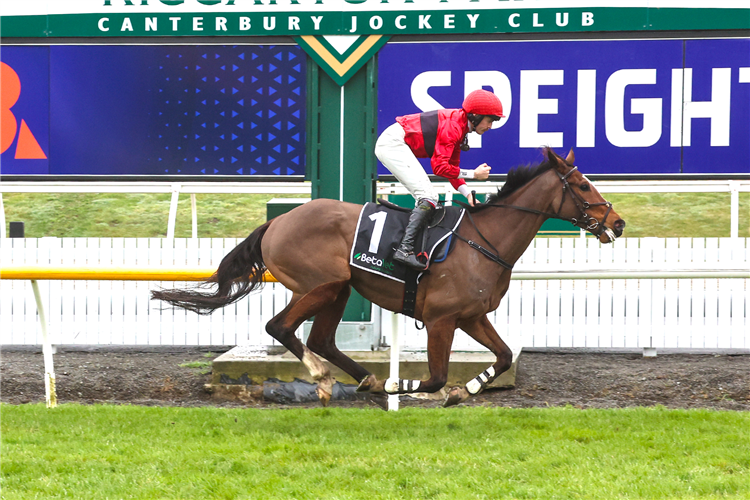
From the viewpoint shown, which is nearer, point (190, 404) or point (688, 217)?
point (190, 404)

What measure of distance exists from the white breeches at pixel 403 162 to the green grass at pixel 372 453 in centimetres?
136

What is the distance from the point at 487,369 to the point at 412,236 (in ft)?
2.71

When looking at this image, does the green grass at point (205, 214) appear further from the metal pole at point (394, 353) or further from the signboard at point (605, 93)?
the metal pole at point (394, 353)

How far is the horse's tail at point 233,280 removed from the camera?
16.6 feet

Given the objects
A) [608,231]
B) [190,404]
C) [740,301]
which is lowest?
[190,404]

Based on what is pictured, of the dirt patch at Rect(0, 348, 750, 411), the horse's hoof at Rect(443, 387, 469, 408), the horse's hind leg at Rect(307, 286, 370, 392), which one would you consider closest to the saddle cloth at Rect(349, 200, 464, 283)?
the horse's hind leg at Rect(307, 286, 370, 392)

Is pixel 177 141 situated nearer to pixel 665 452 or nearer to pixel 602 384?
pixel 602 384

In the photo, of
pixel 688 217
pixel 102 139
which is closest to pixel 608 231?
pixel 102 139

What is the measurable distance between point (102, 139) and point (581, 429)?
14.3ft

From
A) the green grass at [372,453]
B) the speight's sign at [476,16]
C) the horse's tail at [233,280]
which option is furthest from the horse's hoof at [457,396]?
the speight's sign at [476,16]

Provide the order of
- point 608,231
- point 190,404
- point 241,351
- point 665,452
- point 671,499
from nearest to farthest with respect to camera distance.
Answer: point 671,499 < point 665,452 < point 608,231 < point 190,404 < point 241,351

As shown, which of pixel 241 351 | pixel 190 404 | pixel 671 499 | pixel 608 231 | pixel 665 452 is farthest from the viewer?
pixel 241 351

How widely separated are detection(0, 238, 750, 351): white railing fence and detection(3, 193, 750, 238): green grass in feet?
30.3

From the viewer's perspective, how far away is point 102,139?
692 centimetres
